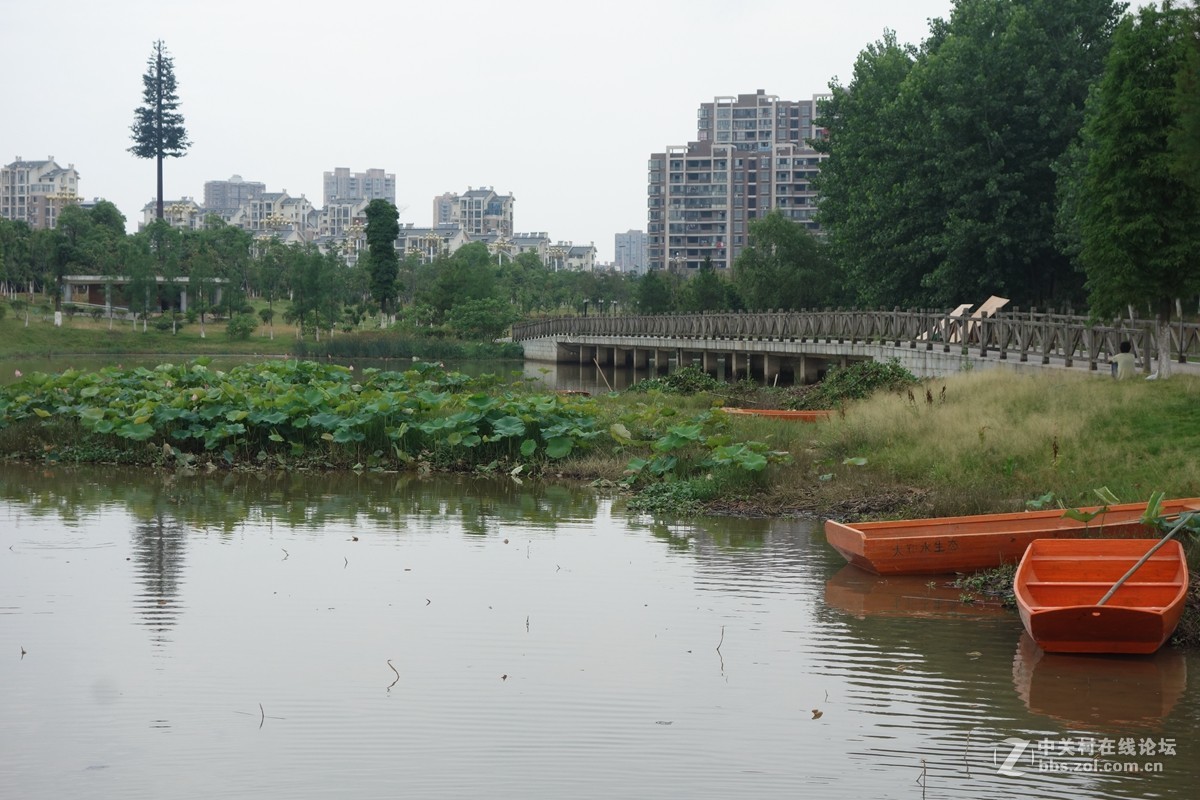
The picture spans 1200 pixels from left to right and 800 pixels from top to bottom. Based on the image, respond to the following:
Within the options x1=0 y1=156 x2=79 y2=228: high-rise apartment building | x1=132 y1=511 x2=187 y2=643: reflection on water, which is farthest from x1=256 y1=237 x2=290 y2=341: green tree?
x1=0 y1=156 x2=79 y2=228: high-rise apartment building

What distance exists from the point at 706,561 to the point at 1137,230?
488 inches

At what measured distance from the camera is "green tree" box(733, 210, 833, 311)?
198ft

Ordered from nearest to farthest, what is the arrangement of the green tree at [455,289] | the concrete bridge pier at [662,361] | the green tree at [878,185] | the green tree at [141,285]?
the green tree at [878,185] → the concrete bridge pier at [662,361] → the green tree at [141,285] → the green tree at [455,289]

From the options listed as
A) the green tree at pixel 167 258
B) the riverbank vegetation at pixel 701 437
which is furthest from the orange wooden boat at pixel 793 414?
the green tree at pixel 167 258

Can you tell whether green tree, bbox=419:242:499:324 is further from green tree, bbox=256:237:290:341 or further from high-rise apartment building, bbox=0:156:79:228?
high-rise apartment building, bbox=0:156:79:228

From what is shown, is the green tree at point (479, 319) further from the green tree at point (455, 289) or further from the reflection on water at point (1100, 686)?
the reflection on water at point (1100, 686)

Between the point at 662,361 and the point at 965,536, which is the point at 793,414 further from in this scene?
the point at 662,361

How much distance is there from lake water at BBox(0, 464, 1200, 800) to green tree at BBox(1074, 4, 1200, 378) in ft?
35.3

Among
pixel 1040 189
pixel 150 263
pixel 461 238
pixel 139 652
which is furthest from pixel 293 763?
pixel 461 238

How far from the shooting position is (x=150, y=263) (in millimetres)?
72688

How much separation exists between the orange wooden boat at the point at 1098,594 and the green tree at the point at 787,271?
162ft

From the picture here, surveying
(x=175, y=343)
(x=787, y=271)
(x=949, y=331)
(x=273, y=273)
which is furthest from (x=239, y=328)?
(x=949, y=331)

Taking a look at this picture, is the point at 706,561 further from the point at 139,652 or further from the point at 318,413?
the point at 318,413

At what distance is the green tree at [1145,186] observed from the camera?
21.8 meters
